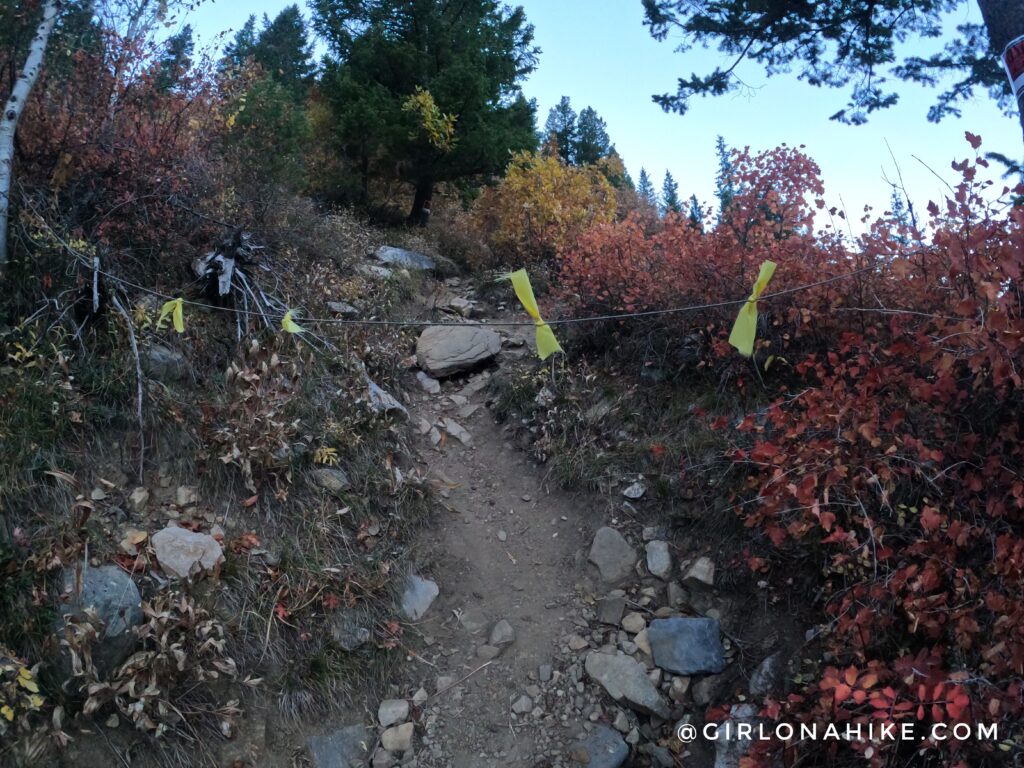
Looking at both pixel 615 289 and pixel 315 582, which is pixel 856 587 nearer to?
pixel 315 582

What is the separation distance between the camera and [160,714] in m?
3.28

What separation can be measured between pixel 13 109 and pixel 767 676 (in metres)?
6.16

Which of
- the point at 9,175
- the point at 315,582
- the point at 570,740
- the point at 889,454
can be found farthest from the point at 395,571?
the point at 9,175

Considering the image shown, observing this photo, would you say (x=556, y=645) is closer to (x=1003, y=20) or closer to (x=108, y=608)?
(x=108, y=608)

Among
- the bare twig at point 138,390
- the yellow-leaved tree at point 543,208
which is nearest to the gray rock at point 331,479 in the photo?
the bare twig at point 138,390

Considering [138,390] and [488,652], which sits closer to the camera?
[488,652]

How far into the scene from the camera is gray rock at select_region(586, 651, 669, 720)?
3.76 m

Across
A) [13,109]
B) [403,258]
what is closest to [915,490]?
[13,109]

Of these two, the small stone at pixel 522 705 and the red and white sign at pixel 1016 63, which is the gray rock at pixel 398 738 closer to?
the small stone at pixel 522 705

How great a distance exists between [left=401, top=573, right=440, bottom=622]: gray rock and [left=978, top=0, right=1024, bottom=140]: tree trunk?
487 centimetres

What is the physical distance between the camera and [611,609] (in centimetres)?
433

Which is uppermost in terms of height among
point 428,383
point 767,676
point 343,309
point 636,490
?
point 343,309

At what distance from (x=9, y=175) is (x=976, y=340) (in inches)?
241

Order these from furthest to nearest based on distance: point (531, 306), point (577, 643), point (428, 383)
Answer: point (428, 383), point (577, 643), point (531, 306)
